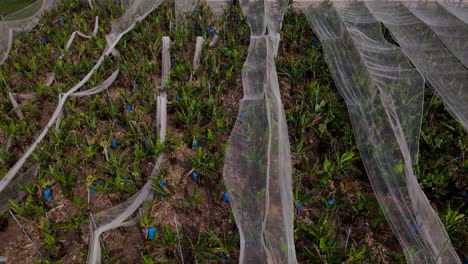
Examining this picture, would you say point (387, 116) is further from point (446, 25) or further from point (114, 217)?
point (446, 25)

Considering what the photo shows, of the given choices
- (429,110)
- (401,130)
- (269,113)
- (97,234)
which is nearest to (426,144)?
(401,130)

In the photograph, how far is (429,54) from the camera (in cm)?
462

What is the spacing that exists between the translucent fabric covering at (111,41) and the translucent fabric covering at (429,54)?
4.02 m

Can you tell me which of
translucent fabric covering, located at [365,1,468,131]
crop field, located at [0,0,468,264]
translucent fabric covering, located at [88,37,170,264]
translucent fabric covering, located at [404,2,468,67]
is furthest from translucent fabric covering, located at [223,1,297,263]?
translucent fabric covering, located at [404,2,468,67]

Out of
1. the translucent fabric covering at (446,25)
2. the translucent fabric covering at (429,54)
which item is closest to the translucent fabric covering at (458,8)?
the translucent fabric covering at (446,25)

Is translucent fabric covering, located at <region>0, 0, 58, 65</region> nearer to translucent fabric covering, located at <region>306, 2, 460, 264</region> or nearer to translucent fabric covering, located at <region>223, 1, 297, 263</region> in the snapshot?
translucent fabric covering, located at <region>223, 1, 297, 263</region>

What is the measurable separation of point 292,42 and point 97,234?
409 centimetres

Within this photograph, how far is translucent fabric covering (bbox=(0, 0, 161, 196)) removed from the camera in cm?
326

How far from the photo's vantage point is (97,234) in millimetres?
2391

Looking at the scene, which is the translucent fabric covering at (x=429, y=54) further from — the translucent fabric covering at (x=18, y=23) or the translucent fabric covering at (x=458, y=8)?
the translucent fabric covering at (x=18, y=23)

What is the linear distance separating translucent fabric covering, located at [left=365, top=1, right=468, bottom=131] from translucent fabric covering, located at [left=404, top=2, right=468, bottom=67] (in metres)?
0.06

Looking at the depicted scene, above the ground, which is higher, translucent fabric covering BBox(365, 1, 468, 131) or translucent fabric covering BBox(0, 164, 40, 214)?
translucent fabric covering BBox(365, 1, 468, 131)

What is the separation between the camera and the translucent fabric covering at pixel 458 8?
527 centimetres

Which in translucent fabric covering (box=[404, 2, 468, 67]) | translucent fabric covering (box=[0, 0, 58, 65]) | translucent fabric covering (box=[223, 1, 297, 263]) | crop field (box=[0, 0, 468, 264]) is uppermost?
translucent fabric covering (box=[0, 0, 58, 65])
